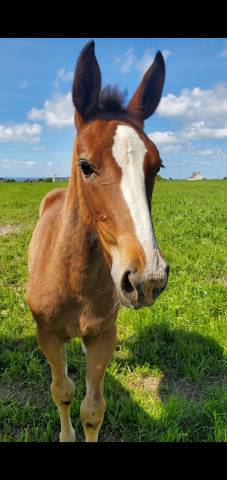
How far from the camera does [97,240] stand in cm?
266

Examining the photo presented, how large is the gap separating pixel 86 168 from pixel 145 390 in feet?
8.64

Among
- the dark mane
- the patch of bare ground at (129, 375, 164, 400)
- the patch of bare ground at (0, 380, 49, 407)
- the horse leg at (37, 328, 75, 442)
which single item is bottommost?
the patch of bare ground at (0, 380, 49, 407)

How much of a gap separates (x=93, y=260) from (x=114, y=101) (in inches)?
42.6

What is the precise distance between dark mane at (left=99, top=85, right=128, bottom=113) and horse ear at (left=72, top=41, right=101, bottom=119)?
38 mm

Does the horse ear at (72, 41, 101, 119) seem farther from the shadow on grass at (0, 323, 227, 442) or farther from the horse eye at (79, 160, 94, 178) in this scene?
the shadow on grass at (0, 323, 227, 442)

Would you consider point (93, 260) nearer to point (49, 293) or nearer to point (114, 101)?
point (49, 293)

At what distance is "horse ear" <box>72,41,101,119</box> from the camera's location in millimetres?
2246

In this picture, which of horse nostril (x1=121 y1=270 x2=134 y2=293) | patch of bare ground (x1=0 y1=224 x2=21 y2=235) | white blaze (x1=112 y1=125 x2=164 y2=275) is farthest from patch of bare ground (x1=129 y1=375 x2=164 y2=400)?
patch of bare ground (x1=0 y1=224 x2=21 y2=235)

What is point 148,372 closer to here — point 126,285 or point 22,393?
point 22,393

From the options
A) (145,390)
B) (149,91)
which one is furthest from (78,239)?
(145,390)

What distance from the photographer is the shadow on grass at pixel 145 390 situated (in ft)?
11.2

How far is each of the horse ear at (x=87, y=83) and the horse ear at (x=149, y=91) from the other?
290 millimetres

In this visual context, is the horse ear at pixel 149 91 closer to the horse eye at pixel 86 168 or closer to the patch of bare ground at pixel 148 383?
the horse eye at pixel 86 168
